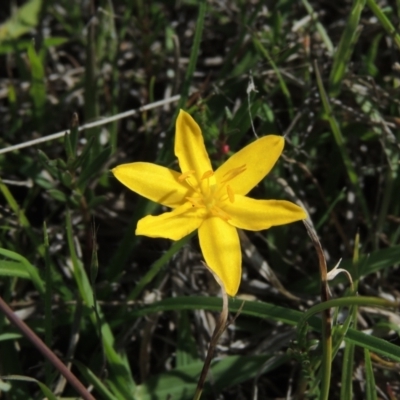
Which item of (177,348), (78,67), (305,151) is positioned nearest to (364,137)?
(305,151)

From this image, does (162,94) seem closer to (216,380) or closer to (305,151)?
(305,151)

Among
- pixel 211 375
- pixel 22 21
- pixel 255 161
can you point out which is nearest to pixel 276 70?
pixel 255 161

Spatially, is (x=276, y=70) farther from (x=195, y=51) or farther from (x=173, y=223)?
(x=173, y=223)

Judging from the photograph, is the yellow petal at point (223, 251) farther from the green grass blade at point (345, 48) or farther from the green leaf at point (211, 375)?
the green grass blade at point (345, 48)

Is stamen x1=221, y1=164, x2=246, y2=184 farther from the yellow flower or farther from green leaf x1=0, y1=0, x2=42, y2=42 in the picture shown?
green leaf x1=0, y1=0, x2=42, y2=42

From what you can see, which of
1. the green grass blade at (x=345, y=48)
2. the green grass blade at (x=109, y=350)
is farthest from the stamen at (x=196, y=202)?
the green grass blade at (x=345, y=48)

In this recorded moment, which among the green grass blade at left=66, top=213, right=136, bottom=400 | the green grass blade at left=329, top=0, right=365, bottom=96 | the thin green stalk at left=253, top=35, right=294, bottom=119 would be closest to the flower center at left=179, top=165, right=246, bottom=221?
A: the green grass blade at left=66, top=213, right=136, bottom=400
